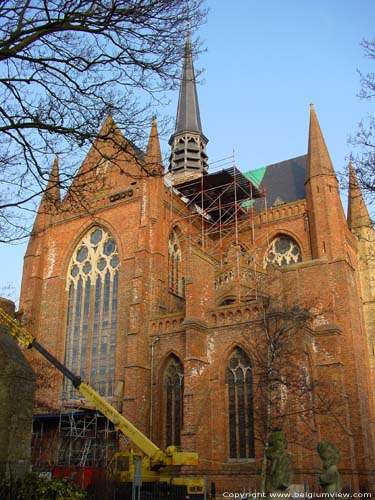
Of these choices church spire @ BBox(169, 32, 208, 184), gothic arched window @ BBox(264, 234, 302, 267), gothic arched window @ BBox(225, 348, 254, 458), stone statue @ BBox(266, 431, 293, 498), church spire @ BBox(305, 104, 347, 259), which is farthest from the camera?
church spire @ BBox(169, 32, 208, 184)

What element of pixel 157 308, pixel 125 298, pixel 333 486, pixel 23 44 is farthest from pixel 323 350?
pixel 23 44

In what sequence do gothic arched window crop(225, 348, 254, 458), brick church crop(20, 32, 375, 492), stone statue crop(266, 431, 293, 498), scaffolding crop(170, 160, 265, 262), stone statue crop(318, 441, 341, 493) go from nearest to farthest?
stone statue crop(266, 431, 293, 498), stone statue crop(318, 441, 341, 493), gothic arched window crop(225, 348, 254, 458), brick church crop(20, 32, 375, 492), scaffolding crop(170, 160, 265, 262)

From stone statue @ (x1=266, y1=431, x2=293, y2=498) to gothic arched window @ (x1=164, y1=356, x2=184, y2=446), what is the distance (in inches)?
460

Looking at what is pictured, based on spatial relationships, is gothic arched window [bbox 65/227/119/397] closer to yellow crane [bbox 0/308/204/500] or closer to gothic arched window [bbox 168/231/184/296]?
gothic arched window [bbox 168/231/184/296]

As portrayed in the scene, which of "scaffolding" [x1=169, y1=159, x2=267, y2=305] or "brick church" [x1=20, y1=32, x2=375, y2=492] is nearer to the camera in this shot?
"brick church" [x1=20, y1=32, x2=375, y2=492]

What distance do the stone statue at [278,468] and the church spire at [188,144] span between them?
1052 inches

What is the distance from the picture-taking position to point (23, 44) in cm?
800

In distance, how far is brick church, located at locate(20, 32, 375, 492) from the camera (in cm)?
1862

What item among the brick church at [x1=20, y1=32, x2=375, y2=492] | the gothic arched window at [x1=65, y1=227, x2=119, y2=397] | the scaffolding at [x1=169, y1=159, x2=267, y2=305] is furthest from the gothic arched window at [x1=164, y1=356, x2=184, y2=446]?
the scaffolding at [x1=169, y1=159, x2=267, y2=305]

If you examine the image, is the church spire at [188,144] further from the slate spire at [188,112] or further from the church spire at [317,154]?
the church spire at [317,154]

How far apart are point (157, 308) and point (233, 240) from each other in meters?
7.62

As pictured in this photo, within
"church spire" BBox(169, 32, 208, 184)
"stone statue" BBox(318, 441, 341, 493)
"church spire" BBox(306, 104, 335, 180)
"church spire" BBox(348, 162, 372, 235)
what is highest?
"church spire" BBox(169, 32, 208, 184)

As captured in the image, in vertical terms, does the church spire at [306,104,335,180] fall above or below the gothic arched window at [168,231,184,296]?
above

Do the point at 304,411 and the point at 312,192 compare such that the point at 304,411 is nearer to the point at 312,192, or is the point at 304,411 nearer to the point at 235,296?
the point at 235,296
